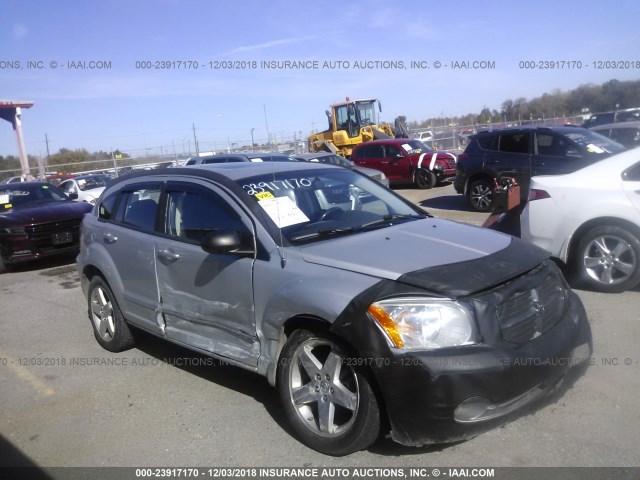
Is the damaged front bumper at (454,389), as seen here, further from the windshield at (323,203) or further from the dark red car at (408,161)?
the dark red car at (408,161)

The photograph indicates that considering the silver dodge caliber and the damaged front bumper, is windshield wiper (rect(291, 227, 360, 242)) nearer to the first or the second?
the silver dodge caliber

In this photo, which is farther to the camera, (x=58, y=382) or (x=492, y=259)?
(x=58, y=382)

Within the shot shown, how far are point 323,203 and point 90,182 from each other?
1715 cm

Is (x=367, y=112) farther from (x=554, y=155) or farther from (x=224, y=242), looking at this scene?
(x=224, y=242)

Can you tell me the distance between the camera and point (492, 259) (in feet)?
11.1

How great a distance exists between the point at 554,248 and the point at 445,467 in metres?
3.69

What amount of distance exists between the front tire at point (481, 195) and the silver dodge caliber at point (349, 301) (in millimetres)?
7775

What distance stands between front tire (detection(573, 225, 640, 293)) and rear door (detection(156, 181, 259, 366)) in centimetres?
387

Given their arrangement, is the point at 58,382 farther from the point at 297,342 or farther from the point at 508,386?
the point at 508,386

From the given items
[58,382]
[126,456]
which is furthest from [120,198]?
[126,456]

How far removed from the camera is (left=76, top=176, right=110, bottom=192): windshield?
18.7m

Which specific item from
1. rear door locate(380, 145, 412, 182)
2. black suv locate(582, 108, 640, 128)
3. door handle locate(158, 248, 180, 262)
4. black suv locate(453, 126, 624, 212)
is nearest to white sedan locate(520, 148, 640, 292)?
black suv locate(453, 126, 624, 212)

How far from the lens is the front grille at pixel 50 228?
382 inches

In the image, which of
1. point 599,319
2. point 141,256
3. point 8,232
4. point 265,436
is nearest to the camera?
point 265,436
